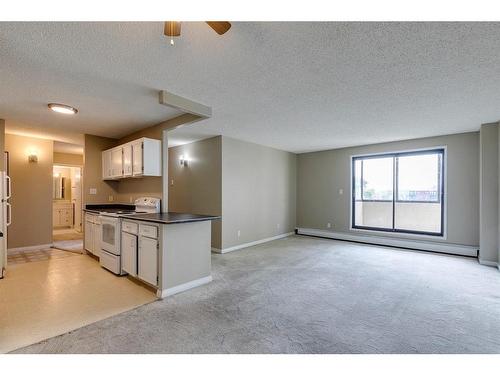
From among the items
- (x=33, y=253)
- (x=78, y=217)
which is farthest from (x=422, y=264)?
(x=78, y=217)

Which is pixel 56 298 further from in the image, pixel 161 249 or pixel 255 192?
pixel 255 192

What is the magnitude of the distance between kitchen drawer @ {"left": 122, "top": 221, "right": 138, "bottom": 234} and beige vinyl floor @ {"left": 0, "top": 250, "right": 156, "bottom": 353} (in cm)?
71

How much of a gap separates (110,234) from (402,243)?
5.90 meters

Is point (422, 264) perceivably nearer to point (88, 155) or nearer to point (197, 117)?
point (197, 117)

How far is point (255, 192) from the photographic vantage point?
5.73m

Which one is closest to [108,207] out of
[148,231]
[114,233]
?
[114,233]

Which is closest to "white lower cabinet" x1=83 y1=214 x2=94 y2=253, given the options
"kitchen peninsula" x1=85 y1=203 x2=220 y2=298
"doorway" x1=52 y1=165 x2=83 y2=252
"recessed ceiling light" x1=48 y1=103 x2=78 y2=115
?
"kitchen peninsula" x1=85 y1=203 x2=220 y2=298

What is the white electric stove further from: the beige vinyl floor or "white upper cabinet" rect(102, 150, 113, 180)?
"white upper cabinet" rect(102, 150, 113, 180)

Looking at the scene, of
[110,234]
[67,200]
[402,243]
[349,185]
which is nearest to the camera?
A: [110,234]

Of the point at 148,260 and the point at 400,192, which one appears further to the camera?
the point at 400,192

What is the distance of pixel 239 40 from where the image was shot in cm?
182

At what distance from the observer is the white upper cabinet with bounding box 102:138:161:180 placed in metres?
3.81

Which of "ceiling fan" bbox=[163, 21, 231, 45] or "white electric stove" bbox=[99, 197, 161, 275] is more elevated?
"ceiling fan" bbox=[163, 21, 231, 45]
